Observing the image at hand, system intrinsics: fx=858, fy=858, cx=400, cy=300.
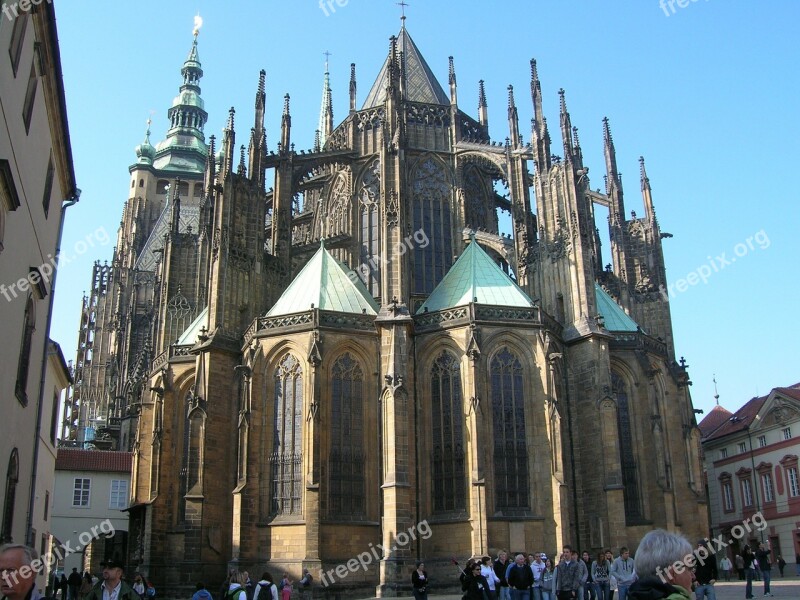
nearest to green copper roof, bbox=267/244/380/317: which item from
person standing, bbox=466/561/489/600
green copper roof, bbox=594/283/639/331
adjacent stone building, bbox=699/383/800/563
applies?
green copper roof, bbox=594/283/639/331

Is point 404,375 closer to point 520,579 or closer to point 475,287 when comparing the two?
point 475,287

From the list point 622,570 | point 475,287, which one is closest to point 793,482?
point 475,287

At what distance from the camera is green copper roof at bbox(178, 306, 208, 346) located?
38.5 m

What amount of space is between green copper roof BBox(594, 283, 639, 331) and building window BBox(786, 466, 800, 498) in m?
15.3

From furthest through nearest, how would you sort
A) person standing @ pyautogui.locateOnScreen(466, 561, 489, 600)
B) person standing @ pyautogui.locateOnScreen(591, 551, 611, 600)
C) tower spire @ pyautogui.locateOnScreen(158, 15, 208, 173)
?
1. tower spire @ pyautogui.locateOnScreen(158, 15, 208, 173)
2. person standing @ pyautogui.locateOnScreen(591, 551, 611, 600)
3. person standing @ pyautogui.locateOnScreen(466, 561, 489, 600)

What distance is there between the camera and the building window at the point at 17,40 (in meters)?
14.9

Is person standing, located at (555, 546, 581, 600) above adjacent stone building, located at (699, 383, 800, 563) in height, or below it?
below

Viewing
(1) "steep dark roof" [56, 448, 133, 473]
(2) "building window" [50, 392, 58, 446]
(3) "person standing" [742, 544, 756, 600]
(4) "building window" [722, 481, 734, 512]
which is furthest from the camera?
(4) "building window" [722, 481, 734, 512]

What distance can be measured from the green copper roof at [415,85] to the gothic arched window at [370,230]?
187 inches

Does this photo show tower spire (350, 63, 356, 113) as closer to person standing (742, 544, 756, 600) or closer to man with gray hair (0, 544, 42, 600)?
person standing (742, 544, 756, 600)

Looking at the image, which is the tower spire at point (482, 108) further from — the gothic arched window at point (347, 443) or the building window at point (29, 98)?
the building window at point (29, 98)

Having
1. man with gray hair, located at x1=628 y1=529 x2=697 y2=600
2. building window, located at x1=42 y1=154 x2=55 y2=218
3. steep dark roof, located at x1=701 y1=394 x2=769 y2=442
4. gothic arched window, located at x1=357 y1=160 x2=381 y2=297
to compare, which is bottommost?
man with gray hair, located at x1=628 y1=529 x2=697 y2=600

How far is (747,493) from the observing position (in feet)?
168

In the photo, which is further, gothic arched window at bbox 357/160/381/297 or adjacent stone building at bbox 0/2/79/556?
gothic arched window at bbox 357/160/381/297
